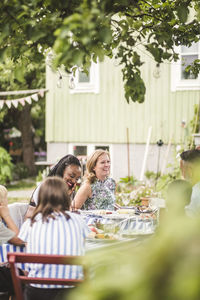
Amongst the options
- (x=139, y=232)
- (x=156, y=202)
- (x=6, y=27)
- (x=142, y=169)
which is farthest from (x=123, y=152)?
(x=6, y=27)

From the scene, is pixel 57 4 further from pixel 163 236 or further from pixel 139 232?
pixel 163 236

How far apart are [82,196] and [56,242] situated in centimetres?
227

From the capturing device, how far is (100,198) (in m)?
5.37

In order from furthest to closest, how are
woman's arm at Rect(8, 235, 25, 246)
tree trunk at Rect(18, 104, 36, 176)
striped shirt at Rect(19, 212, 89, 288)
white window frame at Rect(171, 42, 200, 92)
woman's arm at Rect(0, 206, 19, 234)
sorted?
tree trunk at Rect(18, 104, 36, 176), white window frame at Rect(171, 42, 200, 92), woman's arm at Rect(0, 206, 19, 234), woman's arm at Rect(8, 235, 25, 246), striped shirt at Rect(19, 212, 89, 288)

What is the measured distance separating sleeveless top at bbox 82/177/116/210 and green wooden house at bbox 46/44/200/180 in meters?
6.23

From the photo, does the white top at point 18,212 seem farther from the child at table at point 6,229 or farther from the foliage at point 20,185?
the foliage at point 20,185

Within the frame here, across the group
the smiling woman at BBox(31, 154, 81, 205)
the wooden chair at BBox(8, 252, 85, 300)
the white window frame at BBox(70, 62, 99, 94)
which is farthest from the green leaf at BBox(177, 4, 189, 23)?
the white window frame at BBox(70, 62, 99, 94)

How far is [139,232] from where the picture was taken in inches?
142

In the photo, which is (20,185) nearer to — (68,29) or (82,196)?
(82,196)

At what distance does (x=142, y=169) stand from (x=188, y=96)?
2.27 metres

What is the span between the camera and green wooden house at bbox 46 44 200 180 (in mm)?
11977

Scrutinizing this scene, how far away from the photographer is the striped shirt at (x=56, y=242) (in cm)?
290

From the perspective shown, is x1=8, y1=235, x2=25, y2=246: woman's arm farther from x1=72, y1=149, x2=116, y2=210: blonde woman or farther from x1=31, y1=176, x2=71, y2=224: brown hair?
x1=72, y1=149, x2=116, y2=210: blonde woman

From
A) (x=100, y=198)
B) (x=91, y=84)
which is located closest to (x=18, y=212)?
(x=100, y=198)
